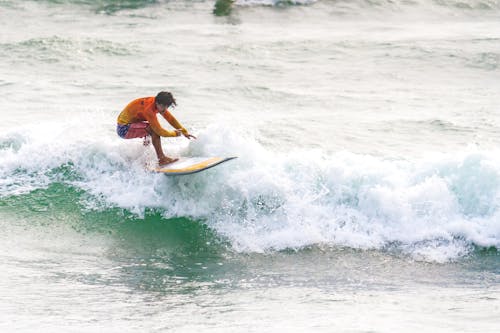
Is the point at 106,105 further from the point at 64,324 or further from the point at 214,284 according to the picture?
the point at 64,324

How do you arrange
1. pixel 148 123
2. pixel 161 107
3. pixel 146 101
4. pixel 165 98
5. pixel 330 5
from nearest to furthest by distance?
pixel 165 98 < pixel 161 107 < pixel 146 101 < pixel 148 123 < pixel 330 5

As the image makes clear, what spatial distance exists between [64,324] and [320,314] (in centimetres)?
220

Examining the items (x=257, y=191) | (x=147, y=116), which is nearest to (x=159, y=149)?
(x=147, y=116)

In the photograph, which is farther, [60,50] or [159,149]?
[60,50]

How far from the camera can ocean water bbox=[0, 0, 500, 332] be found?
24.8 feet

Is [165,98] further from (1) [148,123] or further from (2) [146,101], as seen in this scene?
(1) [148,123]

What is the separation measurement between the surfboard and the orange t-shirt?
0.47 metres

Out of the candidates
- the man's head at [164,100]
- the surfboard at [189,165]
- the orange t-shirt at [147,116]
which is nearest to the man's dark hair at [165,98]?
the man's head at [164,100]

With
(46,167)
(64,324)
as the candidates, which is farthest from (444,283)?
(46,167)

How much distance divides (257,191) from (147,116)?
5.45ft

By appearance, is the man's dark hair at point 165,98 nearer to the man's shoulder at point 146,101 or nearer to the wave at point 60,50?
the man's shoulder at point 146,101

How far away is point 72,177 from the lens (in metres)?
11.2

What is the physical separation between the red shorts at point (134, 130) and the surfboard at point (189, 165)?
1.59 feet

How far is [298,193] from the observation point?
1024cm
